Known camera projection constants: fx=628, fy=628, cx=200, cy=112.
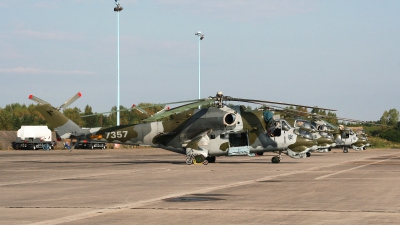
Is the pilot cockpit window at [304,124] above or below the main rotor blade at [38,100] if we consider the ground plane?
below

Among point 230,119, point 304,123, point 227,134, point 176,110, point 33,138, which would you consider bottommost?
point 227,134

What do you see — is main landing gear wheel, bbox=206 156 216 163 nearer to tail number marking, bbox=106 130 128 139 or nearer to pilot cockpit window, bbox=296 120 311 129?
tail number marking, bbox=106 130 128 139

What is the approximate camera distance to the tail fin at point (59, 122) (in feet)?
132

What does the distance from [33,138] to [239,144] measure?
51749mm

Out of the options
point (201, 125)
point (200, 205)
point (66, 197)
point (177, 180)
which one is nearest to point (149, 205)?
point (200, 205)

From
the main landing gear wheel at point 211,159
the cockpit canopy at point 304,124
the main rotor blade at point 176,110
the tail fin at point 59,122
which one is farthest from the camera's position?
the cockpit canopy at point 304,124

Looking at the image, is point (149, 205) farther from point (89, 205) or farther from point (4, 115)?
point (4, 115)

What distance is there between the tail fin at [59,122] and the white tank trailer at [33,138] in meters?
43.6

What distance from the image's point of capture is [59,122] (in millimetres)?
40438

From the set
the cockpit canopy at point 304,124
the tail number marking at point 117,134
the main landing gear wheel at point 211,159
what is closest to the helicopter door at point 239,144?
the main landing gear wheel at point 211,159

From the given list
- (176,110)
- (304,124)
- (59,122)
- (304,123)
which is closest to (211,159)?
(176,110)

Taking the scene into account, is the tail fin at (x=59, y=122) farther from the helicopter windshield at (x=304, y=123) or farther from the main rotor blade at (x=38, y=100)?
the helicopter windshield at (x=304, y=123)

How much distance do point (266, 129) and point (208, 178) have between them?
43.5 feet

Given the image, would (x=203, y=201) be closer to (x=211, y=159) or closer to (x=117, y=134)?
(x=211, y=159)
